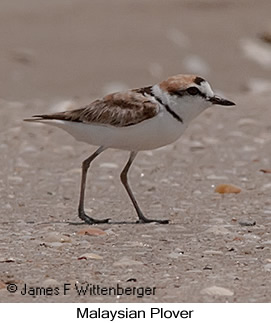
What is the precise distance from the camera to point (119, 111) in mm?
5566

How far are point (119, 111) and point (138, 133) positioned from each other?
0.19 meters

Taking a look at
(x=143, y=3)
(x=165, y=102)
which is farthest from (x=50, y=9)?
(x=165, y=102)

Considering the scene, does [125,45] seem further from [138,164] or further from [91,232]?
[91,232]

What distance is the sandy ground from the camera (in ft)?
14.9

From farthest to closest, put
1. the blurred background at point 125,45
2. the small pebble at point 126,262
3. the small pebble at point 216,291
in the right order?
1. the blurred background at point 125,45
2. the small pebble at point 126,262
3. the small pebble at point 216,291

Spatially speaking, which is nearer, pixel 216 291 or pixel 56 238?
pixel 216 291

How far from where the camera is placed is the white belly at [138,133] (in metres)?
5.45

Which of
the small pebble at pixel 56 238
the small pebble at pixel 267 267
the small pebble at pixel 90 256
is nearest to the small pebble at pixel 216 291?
the small pebble at pixel 267 267

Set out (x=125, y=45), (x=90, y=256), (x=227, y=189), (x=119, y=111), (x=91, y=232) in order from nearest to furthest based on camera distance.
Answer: (x=90, y=256) → (x=91, y=232) → (x=119, y=111) → (x=227, y=189) → (x=125, y=45)

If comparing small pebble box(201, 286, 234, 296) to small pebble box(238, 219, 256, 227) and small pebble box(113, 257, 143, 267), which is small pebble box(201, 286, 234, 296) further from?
small pebble box(238, 219, 256, 227)

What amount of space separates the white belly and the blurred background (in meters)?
4.99

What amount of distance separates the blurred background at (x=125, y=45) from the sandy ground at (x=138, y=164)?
2 centimetres

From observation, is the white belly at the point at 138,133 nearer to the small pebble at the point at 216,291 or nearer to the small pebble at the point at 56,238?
the small pebble at the point at 56,238

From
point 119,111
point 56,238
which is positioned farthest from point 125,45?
point 56,238
